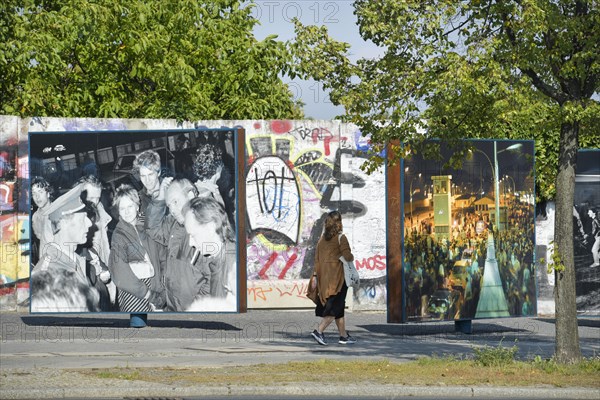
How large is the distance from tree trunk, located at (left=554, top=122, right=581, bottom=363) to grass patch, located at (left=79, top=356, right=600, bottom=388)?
0.79 feet

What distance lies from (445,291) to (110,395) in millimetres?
7680

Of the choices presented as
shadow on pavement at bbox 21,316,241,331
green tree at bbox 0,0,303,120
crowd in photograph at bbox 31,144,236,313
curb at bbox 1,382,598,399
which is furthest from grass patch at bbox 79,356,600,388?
green tree at bbox 0,0,303,120

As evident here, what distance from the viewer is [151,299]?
17.2 meters

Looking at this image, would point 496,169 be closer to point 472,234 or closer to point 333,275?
point 472,234

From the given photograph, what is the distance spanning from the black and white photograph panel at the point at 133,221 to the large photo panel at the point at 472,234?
2.70 meters

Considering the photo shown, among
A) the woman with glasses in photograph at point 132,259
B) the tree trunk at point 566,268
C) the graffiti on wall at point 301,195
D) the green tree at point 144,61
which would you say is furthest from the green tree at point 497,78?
the green tree at point 144,61

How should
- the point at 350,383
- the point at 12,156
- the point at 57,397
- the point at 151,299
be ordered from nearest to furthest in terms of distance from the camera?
1. the point at 57,397
2. the point at 350,383
3. the point at 151,299
4. the point at 12,156

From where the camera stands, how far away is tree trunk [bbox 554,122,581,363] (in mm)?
13383

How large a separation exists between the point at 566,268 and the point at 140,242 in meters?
6.62

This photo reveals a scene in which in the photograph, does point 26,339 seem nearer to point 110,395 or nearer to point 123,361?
point 123,361

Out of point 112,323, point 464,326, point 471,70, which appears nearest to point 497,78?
point 471,70

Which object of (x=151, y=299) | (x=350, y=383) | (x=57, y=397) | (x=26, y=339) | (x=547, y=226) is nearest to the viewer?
(x=57, y=397)

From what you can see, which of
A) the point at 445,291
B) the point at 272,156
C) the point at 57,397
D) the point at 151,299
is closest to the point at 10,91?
the point at 272,156

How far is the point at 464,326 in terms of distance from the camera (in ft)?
60.7
